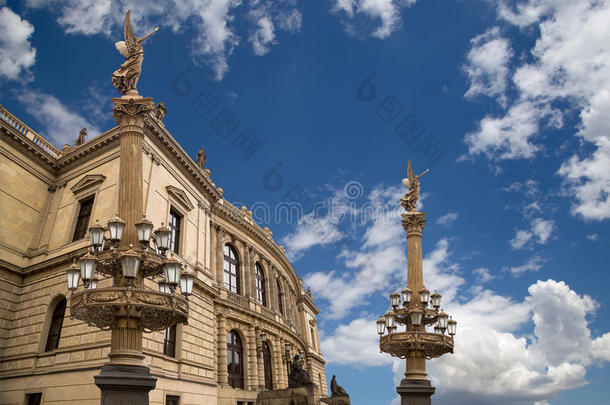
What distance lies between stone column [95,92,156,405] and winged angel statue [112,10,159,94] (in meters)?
0.49

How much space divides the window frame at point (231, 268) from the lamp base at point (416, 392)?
18.6m

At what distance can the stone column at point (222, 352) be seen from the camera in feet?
90.2

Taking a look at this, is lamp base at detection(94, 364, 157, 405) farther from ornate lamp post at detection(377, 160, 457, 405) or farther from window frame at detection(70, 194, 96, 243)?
window frame at detection(70, 194, 96, 243)

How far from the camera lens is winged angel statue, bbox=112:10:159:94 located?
12.4 meters

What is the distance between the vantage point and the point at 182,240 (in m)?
25.6

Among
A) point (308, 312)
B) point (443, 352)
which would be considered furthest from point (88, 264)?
point (308, 312)

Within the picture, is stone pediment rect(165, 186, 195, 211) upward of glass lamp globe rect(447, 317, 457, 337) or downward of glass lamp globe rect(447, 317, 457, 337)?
upward

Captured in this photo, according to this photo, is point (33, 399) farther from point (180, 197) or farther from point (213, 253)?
point (213, 253)

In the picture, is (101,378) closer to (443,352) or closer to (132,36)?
(132,36)

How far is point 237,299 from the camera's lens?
3123 centimetres

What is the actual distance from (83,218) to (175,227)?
4.72 meters

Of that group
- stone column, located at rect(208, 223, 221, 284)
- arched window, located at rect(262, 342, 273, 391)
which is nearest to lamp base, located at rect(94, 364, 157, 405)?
stone column, located at rect(208, 223, 221, 284)

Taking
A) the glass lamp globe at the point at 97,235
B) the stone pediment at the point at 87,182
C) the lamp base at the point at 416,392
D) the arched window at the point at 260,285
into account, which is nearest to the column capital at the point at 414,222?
the lamp base at the point at 416,392

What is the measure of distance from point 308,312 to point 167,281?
152ft
